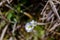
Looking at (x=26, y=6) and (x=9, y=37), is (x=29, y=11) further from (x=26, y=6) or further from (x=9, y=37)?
(x=9, y=37)

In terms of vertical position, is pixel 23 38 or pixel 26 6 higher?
pixel 26 6

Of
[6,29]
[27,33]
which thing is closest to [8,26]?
[6,29]

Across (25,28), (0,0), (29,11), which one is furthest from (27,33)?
(0,0)

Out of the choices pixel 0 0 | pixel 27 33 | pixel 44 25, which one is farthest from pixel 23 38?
pixel 0 0

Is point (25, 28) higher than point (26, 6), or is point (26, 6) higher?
point (26, 6)

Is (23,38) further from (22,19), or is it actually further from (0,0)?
(0,0)

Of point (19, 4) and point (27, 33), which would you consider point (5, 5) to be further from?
point (27, 33)

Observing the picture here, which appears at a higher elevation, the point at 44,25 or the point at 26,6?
the point at 26,6
